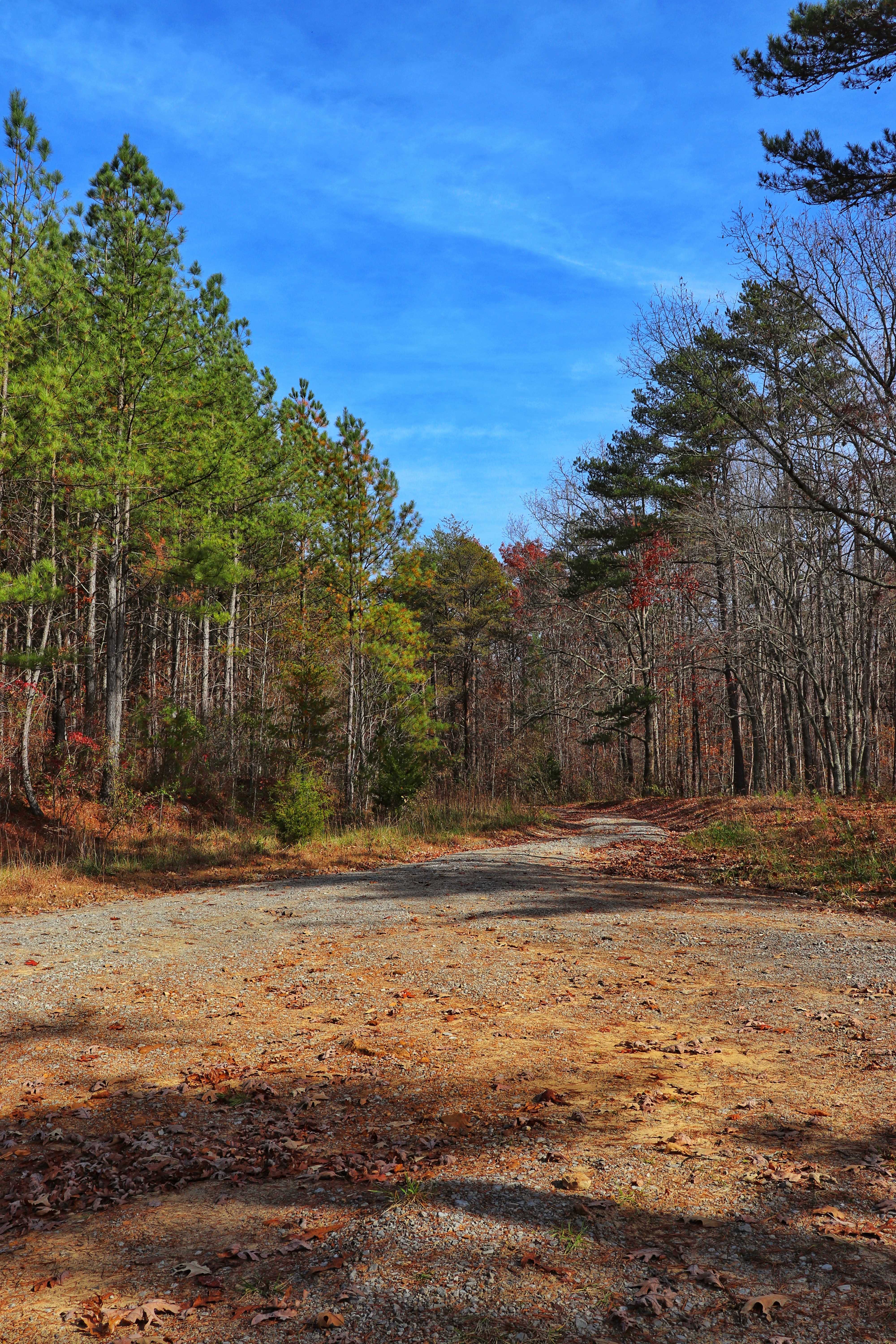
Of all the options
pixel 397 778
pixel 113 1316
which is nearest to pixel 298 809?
pixel 397 778

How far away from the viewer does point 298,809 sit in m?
14.0

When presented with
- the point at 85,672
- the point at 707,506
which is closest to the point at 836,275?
the point at 707,506

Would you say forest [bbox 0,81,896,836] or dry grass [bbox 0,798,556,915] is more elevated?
forest [bbox 0,81,896,836]

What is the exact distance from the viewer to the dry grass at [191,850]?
1147cm

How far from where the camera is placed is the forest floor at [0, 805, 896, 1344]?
8.25 ft

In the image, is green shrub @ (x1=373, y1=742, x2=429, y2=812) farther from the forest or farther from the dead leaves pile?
the dead leaves pile

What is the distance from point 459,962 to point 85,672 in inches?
767

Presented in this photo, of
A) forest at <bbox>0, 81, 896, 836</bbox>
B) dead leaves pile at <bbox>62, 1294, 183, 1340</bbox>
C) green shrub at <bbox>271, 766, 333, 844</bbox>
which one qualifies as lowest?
dead leaves pile at <bbox>62, 1294, 183, 1340</bbox>

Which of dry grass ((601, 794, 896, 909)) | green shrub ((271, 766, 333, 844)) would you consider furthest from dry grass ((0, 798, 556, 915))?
dry grass ((601, 794, 896, 909))

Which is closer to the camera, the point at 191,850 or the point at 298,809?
the point at 298,809

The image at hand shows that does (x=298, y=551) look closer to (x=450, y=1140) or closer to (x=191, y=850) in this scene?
(x=191, y=850)

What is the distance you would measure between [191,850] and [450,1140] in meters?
12.0

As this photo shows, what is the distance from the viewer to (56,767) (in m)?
18.5

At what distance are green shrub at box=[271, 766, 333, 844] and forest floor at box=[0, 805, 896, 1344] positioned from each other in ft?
20.6
